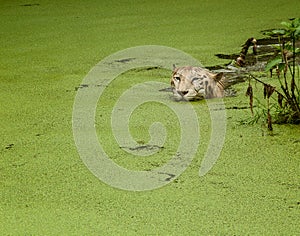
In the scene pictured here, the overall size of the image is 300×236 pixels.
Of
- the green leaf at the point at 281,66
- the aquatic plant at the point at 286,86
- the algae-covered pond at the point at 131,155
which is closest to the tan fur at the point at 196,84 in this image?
the algae-covered pond at the point at 131,155

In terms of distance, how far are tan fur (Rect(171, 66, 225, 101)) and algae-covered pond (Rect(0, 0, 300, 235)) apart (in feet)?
0.13

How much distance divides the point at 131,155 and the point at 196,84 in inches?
18.2

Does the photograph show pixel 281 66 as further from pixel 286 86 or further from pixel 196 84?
pixel 196 84

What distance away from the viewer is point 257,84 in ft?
6.94

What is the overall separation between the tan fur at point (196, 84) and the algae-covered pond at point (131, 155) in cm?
4

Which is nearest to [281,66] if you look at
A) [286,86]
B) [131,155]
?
[286,86]

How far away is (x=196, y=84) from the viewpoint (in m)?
1.99

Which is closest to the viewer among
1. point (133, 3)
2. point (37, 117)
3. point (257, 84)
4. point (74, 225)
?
point (74, 225)

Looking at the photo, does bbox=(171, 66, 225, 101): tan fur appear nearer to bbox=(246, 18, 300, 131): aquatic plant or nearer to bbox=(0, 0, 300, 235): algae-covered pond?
bbox=(0, 0, 300, 235): algae-covered pond

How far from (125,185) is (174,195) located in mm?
116

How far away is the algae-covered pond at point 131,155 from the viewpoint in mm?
1265

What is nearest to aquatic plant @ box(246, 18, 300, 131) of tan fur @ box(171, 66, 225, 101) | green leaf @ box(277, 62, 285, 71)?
green leaf @ box(277, 62, 285, 71)

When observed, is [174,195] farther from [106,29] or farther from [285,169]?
[106,29]

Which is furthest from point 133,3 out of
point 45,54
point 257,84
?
point 257,84
